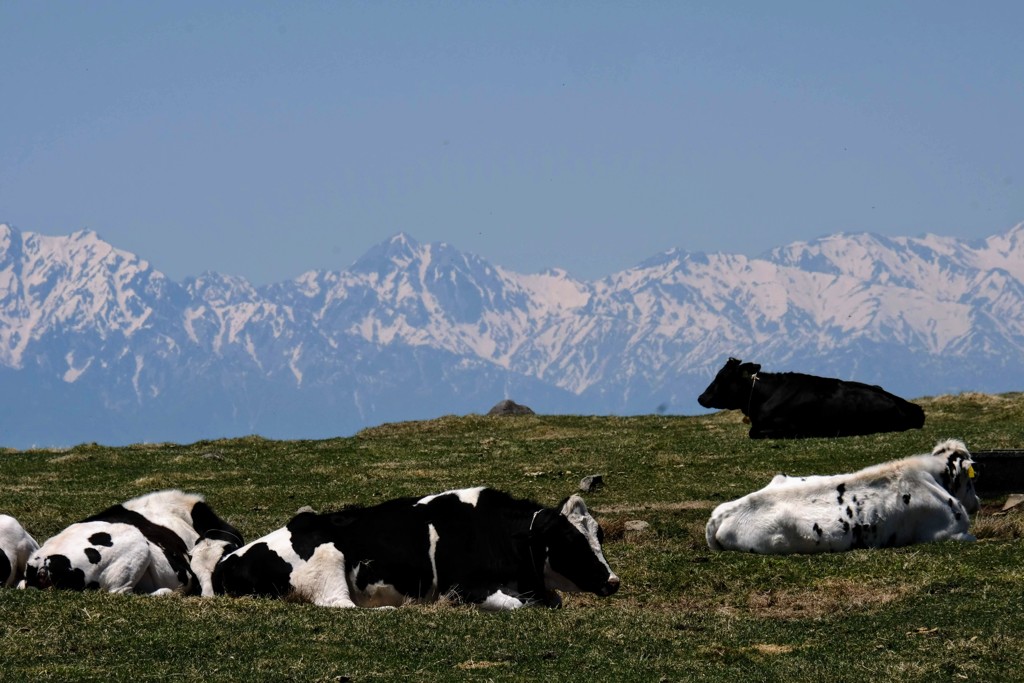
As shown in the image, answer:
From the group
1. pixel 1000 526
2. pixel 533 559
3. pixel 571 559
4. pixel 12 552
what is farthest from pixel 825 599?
pixel 12 552

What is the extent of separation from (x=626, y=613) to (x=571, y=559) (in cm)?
147

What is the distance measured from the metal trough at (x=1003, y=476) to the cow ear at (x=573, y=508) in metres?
11.7

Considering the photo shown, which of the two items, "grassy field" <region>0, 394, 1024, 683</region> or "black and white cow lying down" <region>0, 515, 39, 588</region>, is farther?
"black and white cow lying down" <region>0, 515, 39, 588</region>

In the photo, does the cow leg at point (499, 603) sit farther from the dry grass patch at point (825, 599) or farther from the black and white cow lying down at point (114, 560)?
the black and white cow lying down at point (114, 560)

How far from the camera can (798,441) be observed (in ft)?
135

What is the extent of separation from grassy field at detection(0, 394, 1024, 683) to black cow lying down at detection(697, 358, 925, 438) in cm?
372

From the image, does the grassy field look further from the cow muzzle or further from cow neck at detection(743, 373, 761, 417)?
cow neck at detection(743, 373, 761, 417)

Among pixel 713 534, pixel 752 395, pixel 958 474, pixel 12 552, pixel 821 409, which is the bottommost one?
pixel 713 534

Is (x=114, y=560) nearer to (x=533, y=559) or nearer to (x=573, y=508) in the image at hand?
(x=533, y=559)

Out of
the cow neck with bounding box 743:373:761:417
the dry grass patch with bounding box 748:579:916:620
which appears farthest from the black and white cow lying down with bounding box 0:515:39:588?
the cow neck with bounding box 743:373:761:417

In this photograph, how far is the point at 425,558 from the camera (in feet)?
70.5

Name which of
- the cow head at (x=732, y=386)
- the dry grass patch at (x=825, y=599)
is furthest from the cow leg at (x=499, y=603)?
the cow head at (x=732, y=386)

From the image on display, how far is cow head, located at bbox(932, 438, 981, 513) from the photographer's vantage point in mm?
27688

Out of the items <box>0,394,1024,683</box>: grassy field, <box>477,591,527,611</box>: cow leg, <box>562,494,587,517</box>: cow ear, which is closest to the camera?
<box>0,394,1024,683</box>: grassy field
